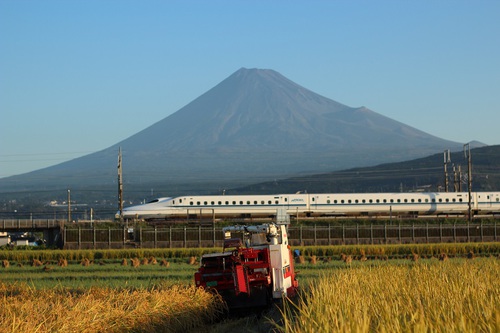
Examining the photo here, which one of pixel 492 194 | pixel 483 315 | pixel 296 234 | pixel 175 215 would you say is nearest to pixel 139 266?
pixel 296 234

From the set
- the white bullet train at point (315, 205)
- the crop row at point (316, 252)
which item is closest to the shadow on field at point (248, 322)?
the crop row at point (316, 252)

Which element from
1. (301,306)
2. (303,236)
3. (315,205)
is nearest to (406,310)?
(301,306)

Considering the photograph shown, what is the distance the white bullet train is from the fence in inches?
1115

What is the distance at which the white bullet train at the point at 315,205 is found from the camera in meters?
94.6

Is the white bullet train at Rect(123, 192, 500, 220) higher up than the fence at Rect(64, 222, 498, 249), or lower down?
higher up

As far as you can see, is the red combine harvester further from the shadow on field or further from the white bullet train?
the white bullet train

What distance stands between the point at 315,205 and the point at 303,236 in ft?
109

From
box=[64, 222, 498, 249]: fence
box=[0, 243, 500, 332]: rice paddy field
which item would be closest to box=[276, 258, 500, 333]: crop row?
box=[0, 243, 500, 332]: rice paddy field

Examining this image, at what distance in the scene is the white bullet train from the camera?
9456cm

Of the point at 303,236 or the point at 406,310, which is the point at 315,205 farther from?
the point at 406,310

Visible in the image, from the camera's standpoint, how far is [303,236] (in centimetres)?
6462

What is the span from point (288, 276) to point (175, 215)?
6844 centimetres

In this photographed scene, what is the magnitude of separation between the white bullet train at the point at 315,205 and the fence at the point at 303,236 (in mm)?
28314

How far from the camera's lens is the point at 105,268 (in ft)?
145
